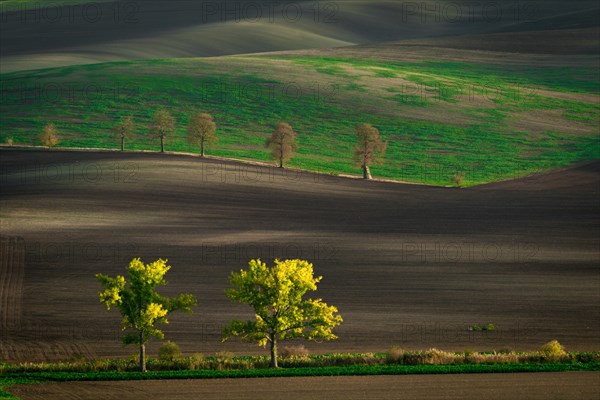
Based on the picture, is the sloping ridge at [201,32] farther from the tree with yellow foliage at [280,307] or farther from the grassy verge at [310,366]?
the grassy verge at [310,366]

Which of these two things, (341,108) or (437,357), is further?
(341,108)

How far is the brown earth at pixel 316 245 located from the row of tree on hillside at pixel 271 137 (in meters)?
2.87

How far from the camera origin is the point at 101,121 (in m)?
99.5

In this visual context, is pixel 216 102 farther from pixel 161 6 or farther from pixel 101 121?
pixel 161 6

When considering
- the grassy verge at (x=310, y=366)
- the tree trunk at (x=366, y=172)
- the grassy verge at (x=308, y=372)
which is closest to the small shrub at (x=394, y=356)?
the grassy verge at (x=310, y=366)

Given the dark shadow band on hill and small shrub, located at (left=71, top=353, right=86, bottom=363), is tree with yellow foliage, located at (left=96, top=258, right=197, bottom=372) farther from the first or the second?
the dark shadow band on hill

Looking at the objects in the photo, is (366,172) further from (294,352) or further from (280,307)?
(294,352)

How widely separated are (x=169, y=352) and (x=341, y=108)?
71584mm

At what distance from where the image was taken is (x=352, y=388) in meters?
35.1

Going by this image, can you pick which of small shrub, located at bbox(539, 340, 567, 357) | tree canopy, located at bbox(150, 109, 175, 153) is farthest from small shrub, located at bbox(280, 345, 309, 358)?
tree canopy, located at bbox(150, 109, 175, 153)

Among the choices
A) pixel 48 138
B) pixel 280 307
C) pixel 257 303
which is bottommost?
pixel 280 307

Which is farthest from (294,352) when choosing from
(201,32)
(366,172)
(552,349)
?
(201,32)

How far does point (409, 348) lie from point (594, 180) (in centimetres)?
4304

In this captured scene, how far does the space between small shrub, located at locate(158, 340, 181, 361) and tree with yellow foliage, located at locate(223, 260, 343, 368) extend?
6.70ft
